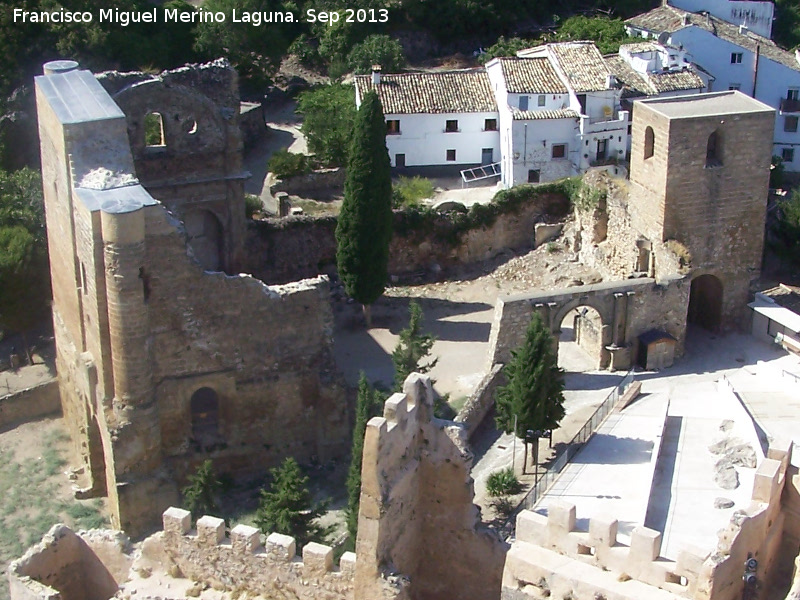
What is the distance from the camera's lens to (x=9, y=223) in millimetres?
36812

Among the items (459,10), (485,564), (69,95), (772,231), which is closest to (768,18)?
(459,10)

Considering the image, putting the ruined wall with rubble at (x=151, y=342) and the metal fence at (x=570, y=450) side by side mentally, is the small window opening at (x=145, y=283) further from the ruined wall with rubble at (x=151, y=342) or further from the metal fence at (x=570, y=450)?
the metal fence at (x=570, y=450)

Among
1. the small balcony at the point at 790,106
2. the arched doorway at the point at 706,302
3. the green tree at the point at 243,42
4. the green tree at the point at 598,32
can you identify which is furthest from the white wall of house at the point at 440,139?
the arched doorway at the point at 706,302

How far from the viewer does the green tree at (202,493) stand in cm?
2841

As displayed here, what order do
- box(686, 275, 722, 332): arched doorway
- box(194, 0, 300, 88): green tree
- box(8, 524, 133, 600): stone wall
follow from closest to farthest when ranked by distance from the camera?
box(8, 524, 133, 600): stone wall, box(686, 275, 722, 332): arched doorway, box(194, 0, 300, 88): green tree

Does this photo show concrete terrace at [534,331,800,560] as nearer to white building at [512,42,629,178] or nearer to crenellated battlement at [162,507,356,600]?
crenellated battlement at [162,507,356,600]

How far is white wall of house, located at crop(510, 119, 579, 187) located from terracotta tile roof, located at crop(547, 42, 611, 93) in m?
1.47

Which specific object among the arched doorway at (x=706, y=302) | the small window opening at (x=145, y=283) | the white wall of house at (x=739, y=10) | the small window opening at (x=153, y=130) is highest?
the white wall of house at (x=739, y=10)

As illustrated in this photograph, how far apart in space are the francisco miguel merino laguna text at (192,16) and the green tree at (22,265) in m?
10.9

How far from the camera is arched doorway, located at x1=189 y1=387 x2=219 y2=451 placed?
31109 mm

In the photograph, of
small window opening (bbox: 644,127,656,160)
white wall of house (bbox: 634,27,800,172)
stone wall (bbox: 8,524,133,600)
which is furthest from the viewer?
white wall of house (bbox: 634,27,800,172)

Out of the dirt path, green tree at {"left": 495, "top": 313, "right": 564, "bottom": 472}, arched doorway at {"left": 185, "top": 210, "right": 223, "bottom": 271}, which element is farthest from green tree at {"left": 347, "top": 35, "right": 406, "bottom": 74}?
green tree at {"left": 495, "top": 313, "right": 564, "bottom": 472}

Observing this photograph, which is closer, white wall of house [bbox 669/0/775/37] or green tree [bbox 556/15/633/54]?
green tree [bbox 556/15/633/54]

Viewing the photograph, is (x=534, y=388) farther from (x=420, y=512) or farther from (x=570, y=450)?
(x=420, y=512)
